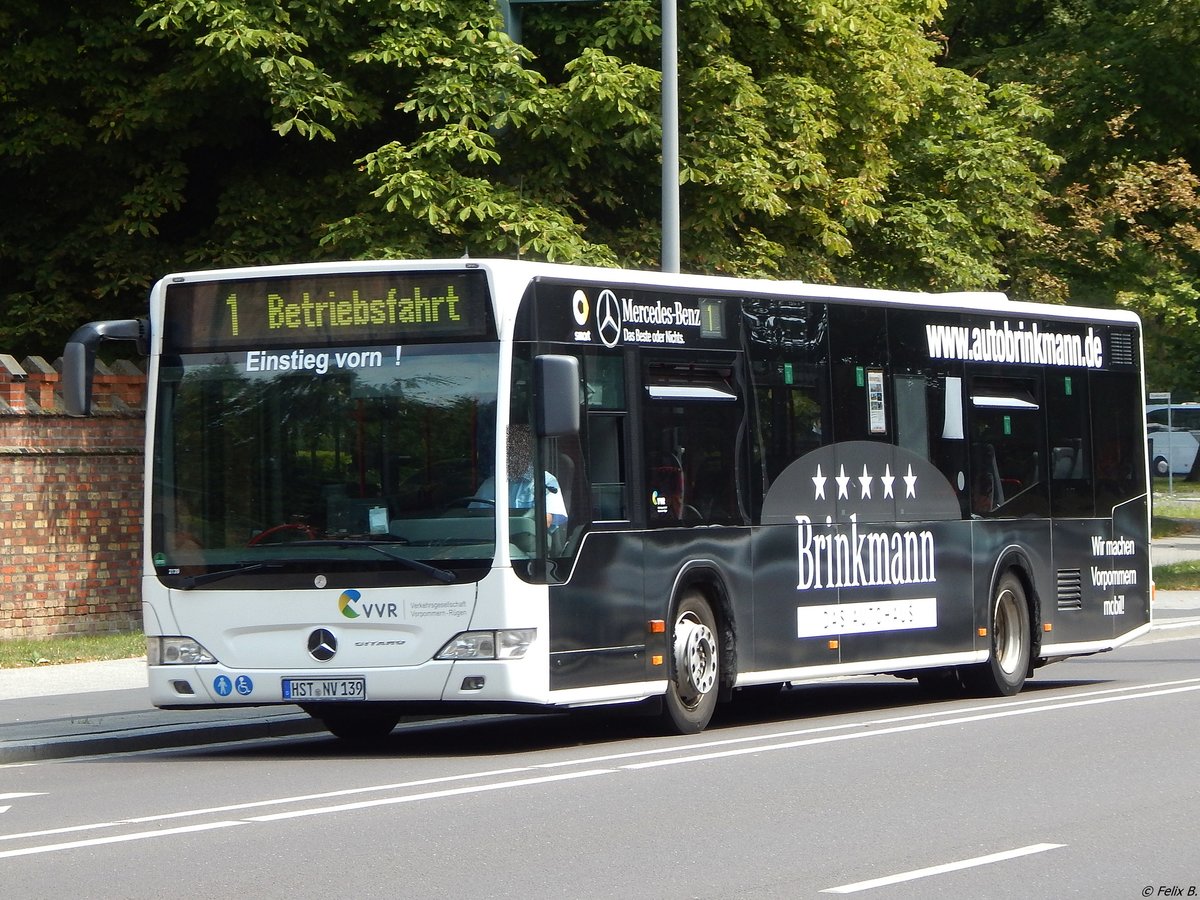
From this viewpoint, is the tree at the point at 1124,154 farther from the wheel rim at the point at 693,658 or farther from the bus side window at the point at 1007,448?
the wheel rim at the point at 693,658

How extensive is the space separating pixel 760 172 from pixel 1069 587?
23.3ft

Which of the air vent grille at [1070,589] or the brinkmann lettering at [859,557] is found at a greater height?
the brinkmann lettering at [859,557]

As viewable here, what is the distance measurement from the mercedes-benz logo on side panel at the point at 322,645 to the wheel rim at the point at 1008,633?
631cm

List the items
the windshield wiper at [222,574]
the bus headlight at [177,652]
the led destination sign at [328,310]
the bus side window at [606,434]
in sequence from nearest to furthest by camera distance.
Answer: the led destination sign at [328,310], the windshield wiper at [222,574], the bus headlight at [177,652], the bus side window at [606,434]

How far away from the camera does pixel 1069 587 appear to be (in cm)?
1745

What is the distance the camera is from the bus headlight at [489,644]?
474 inches

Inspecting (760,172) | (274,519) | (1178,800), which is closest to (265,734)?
(274,519)

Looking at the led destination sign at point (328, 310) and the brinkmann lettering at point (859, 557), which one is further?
the brinkmann lettering at point (859, 557)

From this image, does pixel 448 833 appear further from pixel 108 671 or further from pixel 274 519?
pixel 108 671

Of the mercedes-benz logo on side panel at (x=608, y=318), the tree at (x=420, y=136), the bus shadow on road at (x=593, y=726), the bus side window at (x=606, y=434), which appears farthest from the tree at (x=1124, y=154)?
the bus side window at (x=606, y=434)

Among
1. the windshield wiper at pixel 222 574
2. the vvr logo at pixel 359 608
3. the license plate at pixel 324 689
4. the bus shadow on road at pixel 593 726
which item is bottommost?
the bus shadow on road at pixel 593 726

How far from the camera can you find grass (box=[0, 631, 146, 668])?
731 inches

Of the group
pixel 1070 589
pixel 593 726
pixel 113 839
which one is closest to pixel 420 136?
pixel 1070 589

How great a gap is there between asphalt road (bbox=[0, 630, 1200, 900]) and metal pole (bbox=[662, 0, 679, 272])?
5.87 metres
